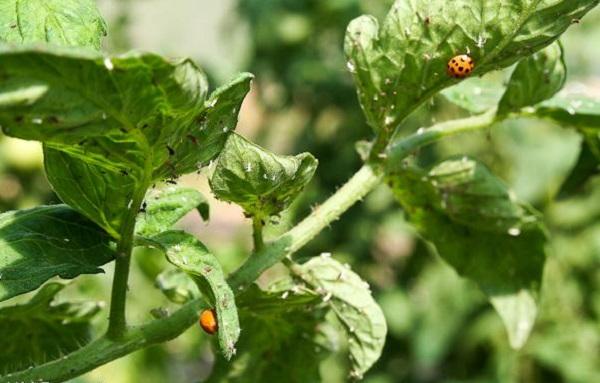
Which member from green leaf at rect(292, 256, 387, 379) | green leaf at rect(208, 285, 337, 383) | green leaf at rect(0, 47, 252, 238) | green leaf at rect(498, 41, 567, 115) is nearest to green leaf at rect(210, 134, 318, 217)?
green leaf at rect(0, 47, 252, 238)

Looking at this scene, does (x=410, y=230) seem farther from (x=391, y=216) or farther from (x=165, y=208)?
(x=165, y=208)

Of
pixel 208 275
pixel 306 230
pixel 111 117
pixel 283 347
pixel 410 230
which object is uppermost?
pixel 111 117

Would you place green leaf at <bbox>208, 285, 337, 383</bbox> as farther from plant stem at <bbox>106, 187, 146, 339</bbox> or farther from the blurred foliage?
the blurred foliage

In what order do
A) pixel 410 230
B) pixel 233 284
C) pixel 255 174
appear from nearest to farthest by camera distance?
pixel 255 174
pixel 233 284
pixel 410 230

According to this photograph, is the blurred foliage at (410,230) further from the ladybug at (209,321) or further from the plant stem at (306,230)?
the ladybug at (209,321)

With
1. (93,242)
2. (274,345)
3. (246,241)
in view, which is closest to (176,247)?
(93,242)

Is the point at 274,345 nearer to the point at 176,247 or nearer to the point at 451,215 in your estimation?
the point at 451,215

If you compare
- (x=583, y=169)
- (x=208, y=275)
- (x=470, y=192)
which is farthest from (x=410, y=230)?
(x=208, y=275)
